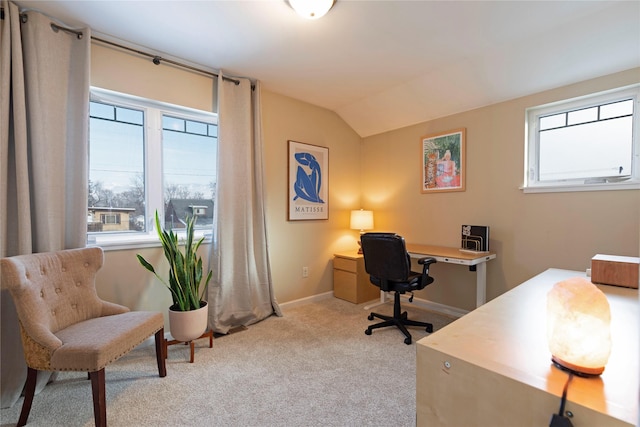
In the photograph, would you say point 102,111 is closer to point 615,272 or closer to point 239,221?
point 239,221

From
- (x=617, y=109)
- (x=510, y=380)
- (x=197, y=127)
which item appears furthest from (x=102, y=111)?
(x=617, y=109)

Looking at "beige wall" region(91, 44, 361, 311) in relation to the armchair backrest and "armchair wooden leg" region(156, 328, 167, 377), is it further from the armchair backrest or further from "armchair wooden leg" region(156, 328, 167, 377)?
"armchair wooden leg" region(156, 328, 167, 377)

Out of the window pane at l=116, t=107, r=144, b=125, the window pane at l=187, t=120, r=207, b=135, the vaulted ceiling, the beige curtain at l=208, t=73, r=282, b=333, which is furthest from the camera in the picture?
the window pane at l=187, t=120, r=207, b=135

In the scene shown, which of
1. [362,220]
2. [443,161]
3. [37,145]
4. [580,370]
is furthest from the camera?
[362,220]

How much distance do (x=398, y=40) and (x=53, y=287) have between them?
2.85m

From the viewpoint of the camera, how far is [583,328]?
Result: 2.23 feet

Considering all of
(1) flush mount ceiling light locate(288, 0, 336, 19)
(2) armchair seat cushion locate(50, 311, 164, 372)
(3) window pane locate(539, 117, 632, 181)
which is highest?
(1) flush mount ceiling light locate(288, 0, 336, 19)

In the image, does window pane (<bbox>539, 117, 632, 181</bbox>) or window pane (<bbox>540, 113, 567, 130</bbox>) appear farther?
window pane (<bbox>540, 113, 567, 130</bbox>)

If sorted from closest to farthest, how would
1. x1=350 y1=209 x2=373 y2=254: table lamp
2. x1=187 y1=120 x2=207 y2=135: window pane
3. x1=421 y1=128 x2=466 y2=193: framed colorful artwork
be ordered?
x1=187 y1=120 x2=207 y2=135: window pane < x1=421 y1=128 x2=466 y2=193: framed colorful artwork < x1=350 y1=209 x2=373 y2=254: table lamp

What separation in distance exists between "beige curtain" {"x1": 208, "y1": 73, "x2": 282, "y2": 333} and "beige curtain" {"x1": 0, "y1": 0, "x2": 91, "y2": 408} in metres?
1.00

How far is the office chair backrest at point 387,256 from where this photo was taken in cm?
242

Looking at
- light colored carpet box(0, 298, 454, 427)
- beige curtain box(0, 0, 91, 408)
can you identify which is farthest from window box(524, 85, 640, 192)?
beige curtain box(0, 0, 91, 408)

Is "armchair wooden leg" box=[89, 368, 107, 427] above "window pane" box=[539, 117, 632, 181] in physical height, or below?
below

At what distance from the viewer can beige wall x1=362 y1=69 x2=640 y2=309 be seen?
90.0 inches
